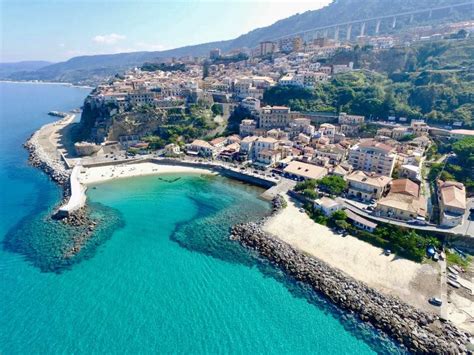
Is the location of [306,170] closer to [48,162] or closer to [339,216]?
[339,216]

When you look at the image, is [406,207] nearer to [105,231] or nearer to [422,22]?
[105,231]

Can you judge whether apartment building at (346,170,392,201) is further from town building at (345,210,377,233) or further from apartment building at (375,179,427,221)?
town building at (345,210,377,233)

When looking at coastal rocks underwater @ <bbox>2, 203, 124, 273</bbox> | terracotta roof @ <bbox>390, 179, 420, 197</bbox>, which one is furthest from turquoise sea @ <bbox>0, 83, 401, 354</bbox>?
terracotta roof @ <bbox>390, 179, 420, 197</bbox>

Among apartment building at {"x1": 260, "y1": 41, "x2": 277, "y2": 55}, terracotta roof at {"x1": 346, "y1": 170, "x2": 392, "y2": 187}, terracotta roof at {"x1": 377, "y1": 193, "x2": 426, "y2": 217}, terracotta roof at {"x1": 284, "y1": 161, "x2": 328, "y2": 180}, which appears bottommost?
terracotta roof at {"x1": 284, "y1": 161, "x2": 328, "y2": 180}

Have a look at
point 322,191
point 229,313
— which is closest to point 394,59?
point 322,191

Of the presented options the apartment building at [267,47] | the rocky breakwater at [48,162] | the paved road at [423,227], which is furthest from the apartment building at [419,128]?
the apartment building at [267,47]
